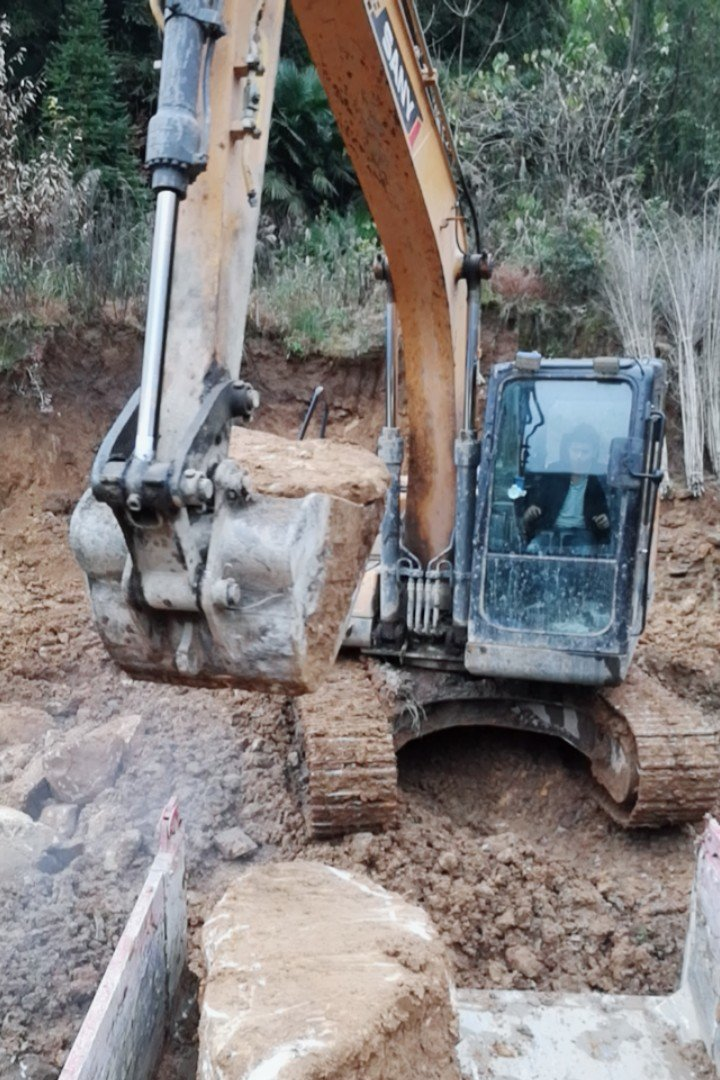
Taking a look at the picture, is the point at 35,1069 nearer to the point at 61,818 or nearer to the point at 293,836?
the point at 61,818

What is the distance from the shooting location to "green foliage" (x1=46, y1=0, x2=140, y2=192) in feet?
35.3

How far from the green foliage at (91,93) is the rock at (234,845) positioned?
28.0 ft

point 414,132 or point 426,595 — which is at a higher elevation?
point 414,132

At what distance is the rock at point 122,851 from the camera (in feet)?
12.3

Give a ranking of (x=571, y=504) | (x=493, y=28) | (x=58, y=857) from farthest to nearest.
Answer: (x=493, y=28), (x=571, y=504), (x=58, y=857)

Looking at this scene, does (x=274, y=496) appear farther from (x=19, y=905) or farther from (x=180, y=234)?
(x=19, y=905)

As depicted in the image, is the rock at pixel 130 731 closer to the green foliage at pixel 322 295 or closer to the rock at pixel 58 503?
the rock at pixel 58 503

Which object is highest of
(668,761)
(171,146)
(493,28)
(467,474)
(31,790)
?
(493,28)

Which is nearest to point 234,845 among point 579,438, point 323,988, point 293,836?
point 293,836

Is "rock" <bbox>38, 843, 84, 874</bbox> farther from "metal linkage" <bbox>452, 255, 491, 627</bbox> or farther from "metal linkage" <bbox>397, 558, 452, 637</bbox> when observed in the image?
"metal linkage" <bbox>452, 255, 491, 627</bbox>

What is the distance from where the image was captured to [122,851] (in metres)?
3.80

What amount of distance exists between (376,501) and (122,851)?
6.96 feet

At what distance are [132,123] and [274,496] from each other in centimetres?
1167

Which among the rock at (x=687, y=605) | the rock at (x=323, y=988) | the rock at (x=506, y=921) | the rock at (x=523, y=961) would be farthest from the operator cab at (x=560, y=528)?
the rock at (x=687, y=605)
